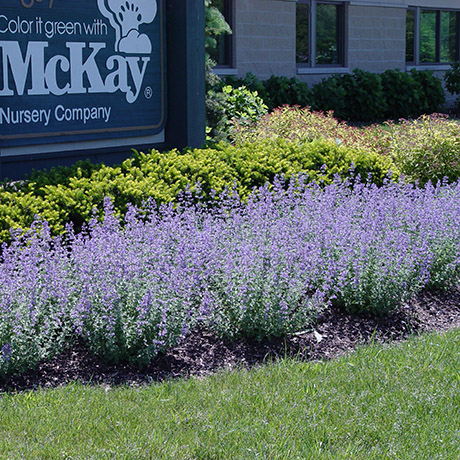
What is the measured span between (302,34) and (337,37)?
1.64 meters

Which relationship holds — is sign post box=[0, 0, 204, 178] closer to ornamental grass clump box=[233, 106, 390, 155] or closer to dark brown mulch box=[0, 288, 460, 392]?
ornamental grass clump box=[233, 106, 390, 155]

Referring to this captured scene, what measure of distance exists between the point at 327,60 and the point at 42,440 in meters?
18.4

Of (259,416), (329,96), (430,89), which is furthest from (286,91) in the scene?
(259,416)

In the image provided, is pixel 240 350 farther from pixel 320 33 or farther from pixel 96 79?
pixel 320 33

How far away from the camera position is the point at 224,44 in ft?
58.3

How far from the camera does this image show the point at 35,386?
4.70m

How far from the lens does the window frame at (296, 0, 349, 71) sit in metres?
20.1

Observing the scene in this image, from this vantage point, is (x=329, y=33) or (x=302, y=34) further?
(x=329, y=33)

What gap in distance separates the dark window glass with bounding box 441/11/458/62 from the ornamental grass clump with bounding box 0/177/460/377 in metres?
20.2

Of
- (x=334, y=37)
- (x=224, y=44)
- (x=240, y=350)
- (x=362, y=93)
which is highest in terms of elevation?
(x=334, y=37)

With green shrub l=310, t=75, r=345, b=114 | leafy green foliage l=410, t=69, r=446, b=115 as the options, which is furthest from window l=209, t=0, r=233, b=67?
leafy green foliage l=410, t=69, r=446, b=115

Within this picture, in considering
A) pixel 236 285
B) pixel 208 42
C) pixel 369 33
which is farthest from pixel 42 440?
pixel 369 33

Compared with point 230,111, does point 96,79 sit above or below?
above

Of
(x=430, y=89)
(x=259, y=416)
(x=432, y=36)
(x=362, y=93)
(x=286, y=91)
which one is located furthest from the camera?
(x=432, y=36)
